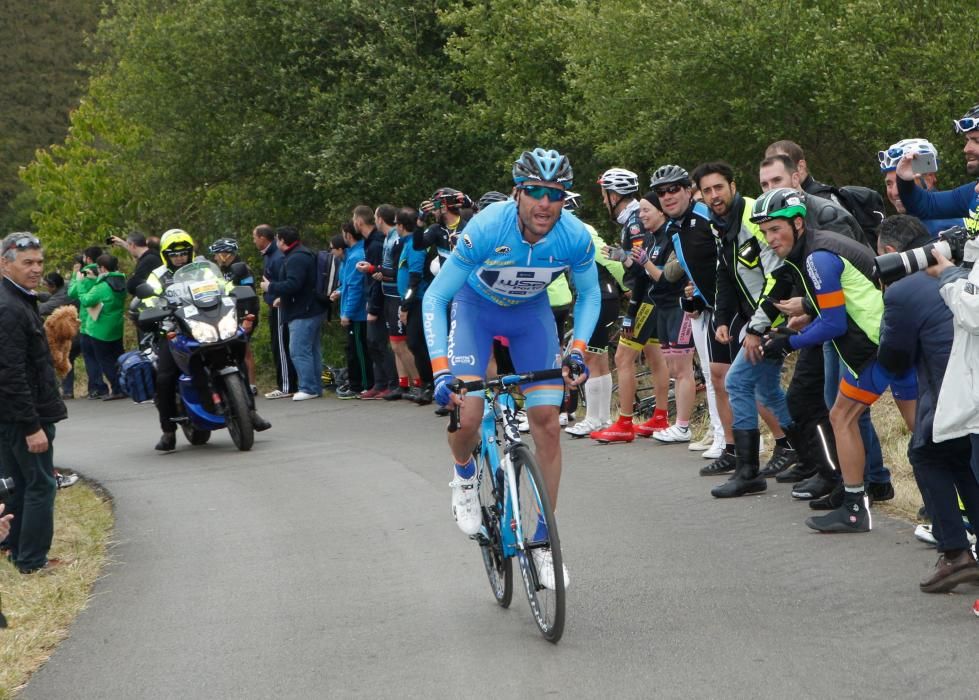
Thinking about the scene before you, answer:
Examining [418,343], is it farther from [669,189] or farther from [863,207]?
[863,207]

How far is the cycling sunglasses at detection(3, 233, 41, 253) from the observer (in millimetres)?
8617

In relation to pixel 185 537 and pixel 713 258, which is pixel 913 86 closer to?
pixel 713 258

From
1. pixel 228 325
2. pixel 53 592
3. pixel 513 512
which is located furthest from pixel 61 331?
pixel 513 512

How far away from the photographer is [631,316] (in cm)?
1225

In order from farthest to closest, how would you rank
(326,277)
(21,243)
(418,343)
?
(326,277)
(418,343)
(21,243)

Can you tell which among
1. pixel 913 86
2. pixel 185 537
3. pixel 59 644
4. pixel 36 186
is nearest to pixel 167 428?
pixel 185 537

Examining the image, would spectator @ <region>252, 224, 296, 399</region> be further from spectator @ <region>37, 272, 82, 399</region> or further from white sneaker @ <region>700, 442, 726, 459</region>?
white sneaker @ <region>700, 442, 726, 459</region>

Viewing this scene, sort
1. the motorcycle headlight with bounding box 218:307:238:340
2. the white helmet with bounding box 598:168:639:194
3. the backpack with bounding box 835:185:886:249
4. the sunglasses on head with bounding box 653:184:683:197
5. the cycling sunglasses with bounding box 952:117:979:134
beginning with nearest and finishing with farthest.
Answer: the cycling sunglasses with bounding box 952:117:979:134, the backpack with bounding box 835:185:886:249, the sunglasses on head with bounding box 653:184:683:197, the white helmet with bounding box 598:168:639:194, the motorcycle headlight with bounding box 218:307:238:340

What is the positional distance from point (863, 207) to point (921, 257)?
3.78m

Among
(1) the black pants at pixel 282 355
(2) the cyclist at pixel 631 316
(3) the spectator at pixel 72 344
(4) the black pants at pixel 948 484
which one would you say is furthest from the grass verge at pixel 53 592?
(3) the spectator at pixel 72 344

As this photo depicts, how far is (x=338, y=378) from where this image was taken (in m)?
19.6

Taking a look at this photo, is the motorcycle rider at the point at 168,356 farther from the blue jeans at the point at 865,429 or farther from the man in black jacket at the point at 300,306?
the blue jeans at the point at 865,429

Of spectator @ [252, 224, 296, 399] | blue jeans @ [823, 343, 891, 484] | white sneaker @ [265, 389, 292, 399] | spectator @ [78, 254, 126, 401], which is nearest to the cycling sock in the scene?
blue jeans @ [823, 343, 891, 484]

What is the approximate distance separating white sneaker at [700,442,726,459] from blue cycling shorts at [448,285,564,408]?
3.89m
